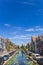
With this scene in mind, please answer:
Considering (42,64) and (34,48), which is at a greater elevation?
(34,48)

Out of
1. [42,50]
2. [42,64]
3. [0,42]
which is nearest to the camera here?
[42,64]

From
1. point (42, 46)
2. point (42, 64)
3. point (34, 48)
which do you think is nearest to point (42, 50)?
point (42, 46)

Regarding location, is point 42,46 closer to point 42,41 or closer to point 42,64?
point 42,41

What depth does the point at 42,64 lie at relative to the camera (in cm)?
3431

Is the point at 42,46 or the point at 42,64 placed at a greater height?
the point at 42,46

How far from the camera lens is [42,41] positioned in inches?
3098

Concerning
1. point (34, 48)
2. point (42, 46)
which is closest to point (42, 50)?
point (42, 46)

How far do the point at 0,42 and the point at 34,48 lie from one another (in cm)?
2060

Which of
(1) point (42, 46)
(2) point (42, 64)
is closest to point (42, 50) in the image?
(1) point (42, 46)

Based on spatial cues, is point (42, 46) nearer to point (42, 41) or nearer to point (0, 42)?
point (42, 41)

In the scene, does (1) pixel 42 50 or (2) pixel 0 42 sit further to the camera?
(2) pixel 0 42

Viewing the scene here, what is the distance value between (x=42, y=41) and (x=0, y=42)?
103 ft

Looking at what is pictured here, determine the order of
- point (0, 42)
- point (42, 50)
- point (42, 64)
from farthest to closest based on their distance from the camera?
point (0, 42) → point (42, 50) → point (42, 64)

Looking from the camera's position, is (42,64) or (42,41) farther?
(42,41)
